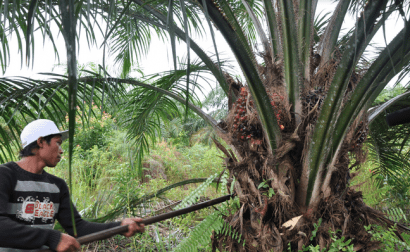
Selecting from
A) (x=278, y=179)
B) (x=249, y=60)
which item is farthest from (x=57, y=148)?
(x=278, y=179)

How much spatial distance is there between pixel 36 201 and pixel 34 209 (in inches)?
1.6

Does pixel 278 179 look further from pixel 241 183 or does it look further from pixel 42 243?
pixel 42 243

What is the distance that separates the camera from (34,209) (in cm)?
149

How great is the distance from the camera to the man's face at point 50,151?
1.56m

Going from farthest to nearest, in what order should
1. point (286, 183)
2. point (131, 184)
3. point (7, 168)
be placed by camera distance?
A: point (131, 184) < point (286, 183) < point (7, 168)

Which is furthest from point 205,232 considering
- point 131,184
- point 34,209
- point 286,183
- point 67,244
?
point 131,184

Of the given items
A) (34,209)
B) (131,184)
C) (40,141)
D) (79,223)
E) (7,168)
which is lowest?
(131,184)

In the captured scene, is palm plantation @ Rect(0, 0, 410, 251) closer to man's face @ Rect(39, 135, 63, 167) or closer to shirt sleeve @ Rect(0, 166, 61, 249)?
man's face @ Rect(39, 135, 63, 167)

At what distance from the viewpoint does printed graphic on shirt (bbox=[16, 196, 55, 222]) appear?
1450 millimetres

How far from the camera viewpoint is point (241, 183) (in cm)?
202

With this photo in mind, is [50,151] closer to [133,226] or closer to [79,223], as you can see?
[79,223]

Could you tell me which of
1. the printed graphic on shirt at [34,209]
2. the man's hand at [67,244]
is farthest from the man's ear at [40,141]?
the man's hand at [67,244]

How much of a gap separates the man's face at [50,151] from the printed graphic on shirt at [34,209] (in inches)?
7.8

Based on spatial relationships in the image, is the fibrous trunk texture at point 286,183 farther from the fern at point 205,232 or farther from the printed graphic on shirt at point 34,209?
the printed graphic on shirt at point 34,209
